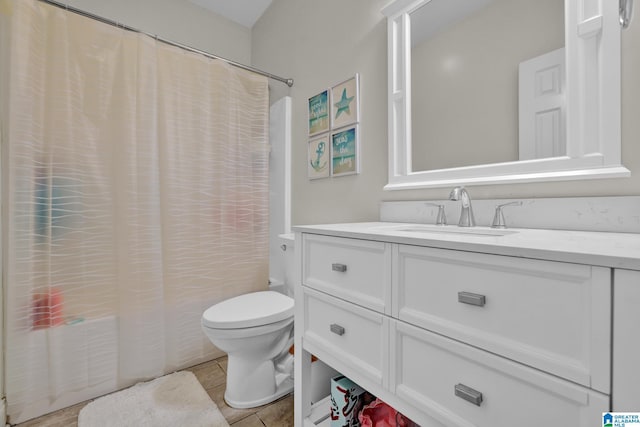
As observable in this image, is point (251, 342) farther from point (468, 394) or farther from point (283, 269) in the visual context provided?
point (468, 394)

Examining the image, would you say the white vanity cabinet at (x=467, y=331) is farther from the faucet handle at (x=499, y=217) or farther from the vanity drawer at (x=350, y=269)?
the faucet handle at (x=499, y=217)

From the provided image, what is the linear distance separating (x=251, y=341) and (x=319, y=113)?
1353 mm

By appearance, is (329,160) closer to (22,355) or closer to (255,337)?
(255,337)

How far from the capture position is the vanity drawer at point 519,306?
50 centimetres

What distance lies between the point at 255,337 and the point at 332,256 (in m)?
0.66

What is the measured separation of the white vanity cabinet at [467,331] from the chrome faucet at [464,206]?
1.34ft

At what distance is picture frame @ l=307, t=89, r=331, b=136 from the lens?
1775 mm

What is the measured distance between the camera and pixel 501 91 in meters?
1.08

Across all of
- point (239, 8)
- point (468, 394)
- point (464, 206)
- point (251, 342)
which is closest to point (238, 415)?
point (251, 342)

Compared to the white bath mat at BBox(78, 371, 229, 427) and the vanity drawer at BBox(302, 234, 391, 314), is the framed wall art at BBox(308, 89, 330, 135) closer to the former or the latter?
the vanity drawer at BBox(302, 234, 391, 314)

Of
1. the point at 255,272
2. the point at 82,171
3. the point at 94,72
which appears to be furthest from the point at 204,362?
the point at 94,72

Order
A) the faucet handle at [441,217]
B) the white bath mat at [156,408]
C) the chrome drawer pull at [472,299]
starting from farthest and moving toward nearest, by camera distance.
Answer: the white bath mat at [156,408], the faucet handle at [441,217], the chrome drawer pull at [472,299]

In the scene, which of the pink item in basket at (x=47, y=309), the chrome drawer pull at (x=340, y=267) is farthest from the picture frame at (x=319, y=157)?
the pink item in basket at (x=47, y=309)

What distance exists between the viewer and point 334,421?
3.62ft
